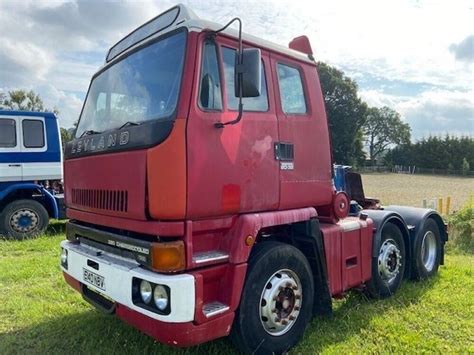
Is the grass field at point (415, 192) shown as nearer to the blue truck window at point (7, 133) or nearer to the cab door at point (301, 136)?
the cab door at point (301, 136)

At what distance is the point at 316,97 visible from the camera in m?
4.07

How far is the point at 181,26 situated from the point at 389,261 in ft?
11.9

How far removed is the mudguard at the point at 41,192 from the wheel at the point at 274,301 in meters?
7.16

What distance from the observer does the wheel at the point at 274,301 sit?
124 inches

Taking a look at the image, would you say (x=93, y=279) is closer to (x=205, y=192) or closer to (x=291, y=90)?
(x=205, y=192)

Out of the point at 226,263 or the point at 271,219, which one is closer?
the point at 226,263

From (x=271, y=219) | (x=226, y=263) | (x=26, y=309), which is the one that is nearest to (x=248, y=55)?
(x=271, y=219)

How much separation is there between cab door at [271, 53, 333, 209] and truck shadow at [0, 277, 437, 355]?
1.23 meters

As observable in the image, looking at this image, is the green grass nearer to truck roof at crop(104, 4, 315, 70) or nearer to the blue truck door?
truck roof at crop(104, 4, 315, 70)

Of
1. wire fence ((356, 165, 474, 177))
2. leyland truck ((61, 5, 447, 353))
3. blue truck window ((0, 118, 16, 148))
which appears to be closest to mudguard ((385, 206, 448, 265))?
leyland truck ((61, 5, 447, 353))

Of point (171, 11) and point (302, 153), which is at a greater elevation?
point (171, 11)

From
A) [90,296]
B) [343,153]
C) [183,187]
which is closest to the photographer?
[183,187]

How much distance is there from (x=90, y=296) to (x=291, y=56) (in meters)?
2.83

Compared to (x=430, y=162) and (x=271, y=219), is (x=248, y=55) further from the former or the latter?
(x=430, y=162)
